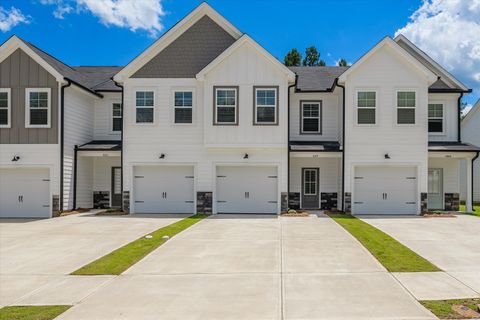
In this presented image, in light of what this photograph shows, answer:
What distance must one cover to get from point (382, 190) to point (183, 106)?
375 inches

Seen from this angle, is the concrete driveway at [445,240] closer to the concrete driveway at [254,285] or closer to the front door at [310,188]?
the concrete driveway at [254,285]

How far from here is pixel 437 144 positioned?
18.3 meters

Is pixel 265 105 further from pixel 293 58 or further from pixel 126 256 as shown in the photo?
pixel 293 58

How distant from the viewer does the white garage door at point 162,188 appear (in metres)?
17.8

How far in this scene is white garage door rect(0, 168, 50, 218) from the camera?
56.2 ft

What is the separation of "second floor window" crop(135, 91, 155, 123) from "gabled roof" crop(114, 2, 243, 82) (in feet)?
3.47

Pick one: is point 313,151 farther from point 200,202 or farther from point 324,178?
point 200,202

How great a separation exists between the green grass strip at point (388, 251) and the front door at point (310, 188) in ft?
17.2

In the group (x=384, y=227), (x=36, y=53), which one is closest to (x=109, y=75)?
(x=36, y=53)

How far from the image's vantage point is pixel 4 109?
1716 cm

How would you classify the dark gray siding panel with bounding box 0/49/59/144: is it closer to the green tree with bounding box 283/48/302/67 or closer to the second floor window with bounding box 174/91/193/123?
the second floor window with bounding box 174/91/193/123

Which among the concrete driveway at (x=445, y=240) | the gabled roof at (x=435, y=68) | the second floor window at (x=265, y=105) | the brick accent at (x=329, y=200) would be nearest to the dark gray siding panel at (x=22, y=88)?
the second floor window at (x=265, y=105)

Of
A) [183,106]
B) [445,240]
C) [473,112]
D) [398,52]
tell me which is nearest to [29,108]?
[183,106]

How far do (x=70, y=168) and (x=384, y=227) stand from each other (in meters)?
13.3
